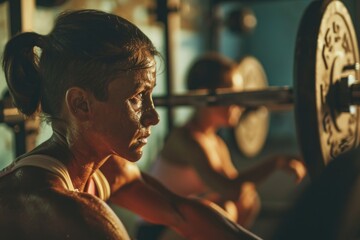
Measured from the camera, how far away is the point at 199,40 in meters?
4.47

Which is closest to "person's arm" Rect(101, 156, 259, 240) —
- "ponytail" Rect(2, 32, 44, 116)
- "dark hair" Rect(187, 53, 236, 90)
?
"ponytail" Rect(2, 32, 44, 116)

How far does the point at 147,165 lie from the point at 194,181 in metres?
1.26

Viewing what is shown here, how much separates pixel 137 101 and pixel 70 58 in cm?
13

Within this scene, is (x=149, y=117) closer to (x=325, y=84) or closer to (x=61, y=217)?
(x=61, y=217)

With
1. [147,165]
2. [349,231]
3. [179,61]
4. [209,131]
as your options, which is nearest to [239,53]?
[179,61]

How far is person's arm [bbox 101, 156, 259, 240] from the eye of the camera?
1159 mm

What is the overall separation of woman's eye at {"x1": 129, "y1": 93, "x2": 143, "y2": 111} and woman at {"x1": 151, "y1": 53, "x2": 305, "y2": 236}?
124cm

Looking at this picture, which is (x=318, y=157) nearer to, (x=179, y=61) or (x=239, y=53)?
(x=179, y=61)

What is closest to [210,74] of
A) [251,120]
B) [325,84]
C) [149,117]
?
[251,120]

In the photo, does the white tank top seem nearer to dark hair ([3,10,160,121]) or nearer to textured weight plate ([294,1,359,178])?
dark hair ([3,10,160,121])

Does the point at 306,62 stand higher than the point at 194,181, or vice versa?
the point at 306,62

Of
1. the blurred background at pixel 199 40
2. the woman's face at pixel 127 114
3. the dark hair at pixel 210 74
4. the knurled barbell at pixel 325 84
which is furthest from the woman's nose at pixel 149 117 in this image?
the dark hair at pixel 210 74

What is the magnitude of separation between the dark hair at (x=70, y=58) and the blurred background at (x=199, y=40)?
615 mm

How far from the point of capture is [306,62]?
1.31m
